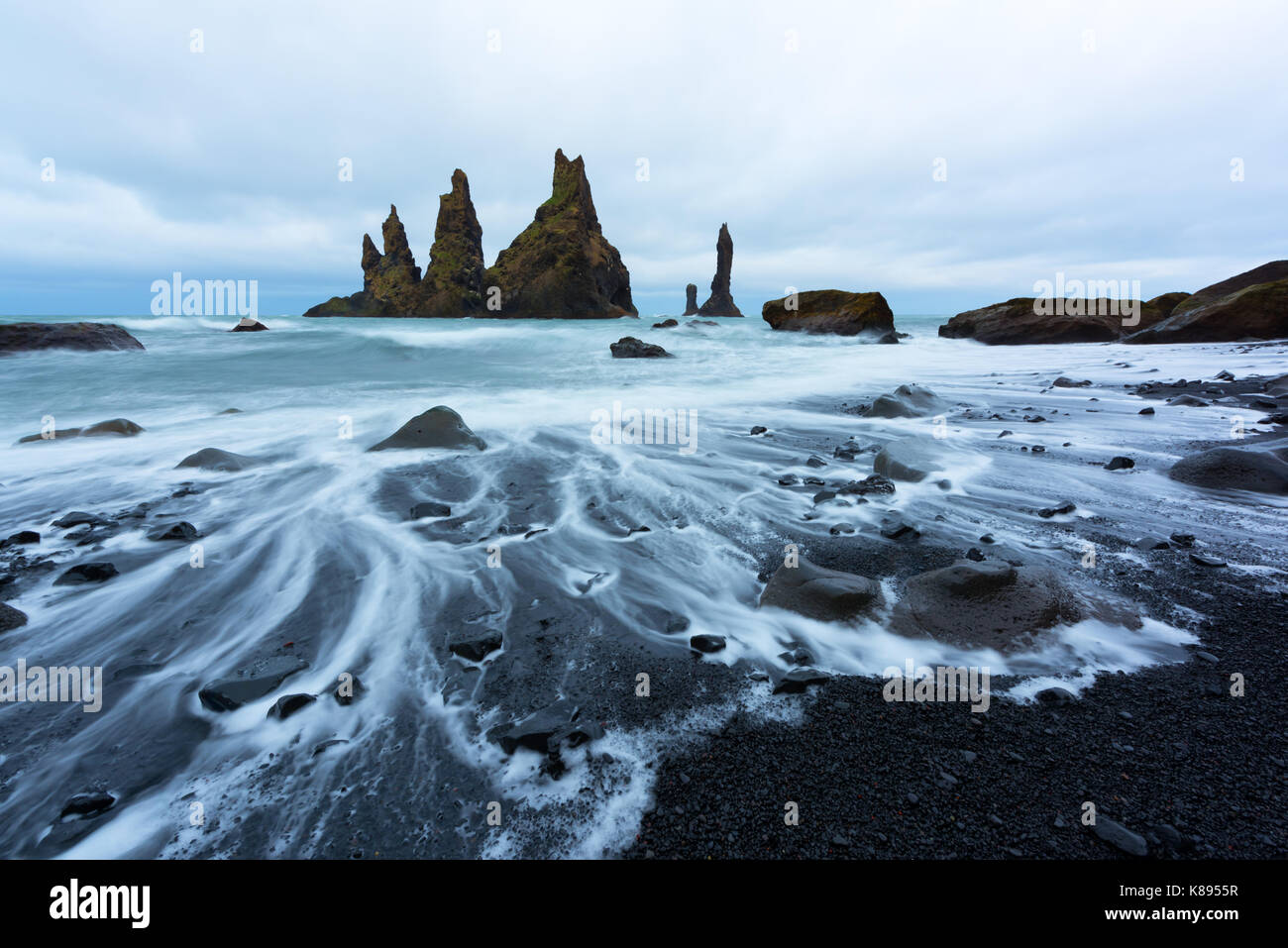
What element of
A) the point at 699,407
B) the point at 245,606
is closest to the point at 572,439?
the point at 699,407

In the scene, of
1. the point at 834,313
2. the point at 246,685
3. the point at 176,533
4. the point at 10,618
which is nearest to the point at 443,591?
the point at 246,685

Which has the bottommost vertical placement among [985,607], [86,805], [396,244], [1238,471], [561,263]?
[86,805]

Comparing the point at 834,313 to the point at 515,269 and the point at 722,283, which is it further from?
the point at 722,283

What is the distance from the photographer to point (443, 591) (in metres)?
3.80

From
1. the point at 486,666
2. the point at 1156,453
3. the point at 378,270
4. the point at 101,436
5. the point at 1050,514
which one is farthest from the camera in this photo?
the point at 378,270

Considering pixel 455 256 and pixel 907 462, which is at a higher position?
pixel 455 256

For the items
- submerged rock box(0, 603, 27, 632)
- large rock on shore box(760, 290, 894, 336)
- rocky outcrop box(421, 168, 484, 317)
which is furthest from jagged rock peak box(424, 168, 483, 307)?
submerged rock box(0, 603, 27, 632)

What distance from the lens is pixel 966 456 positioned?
6.70 meters

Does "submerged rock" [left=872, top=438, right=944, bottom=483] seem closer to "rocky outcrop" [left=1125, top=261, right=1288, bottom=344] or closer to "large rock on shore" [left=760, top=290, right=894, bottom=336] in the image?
"rocky outcrop" [left=1125, top=261, right=1288, bottom=344]

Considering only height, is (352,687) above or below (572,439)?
below

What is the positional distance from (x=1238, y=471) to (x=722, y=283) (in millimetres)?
94652

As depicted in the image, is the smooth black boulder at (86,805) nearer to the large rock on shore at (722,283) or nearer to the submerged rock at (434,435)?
the submerged rock at (434,435)
